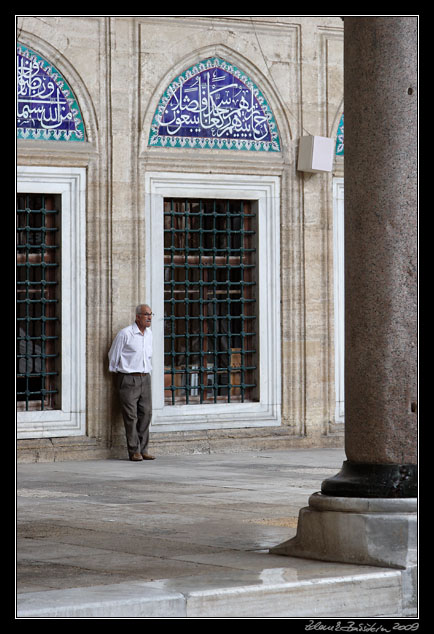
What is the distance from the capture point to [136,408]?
13773mm

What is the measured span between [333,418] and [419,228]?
845 centimetres

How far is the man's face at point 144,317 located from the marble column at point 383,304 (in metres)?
6.59

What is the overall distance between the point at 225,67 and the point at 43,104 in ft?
7.04

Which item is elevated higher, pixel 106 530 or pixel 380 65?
pixel 380 65

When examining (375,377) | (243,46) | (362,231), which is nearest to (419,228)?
(362,231)

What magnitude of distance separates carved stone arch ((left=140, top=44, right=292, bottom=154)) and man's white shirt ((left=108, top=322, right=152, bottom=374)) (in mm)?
1906

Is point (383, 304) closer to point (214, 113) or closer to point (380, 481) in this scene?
point (380, 481)

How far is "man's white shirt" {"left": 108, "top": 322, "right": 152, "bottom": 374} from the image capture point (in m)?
13.7

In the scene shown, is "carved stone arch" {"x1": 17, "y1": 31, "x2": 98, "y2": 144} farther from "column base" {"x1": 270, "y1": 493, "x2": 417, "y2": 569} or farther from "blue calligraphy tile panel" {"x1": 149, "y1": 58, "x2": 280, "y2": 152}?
"column base" {"x1": 270, "y1": 493, "x2": 417, "y2": 569}

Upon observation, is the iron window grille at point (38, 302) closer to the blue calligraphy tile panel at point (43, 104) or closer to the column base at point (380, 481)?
the blue calligraphy tile panel at point (43, 104)

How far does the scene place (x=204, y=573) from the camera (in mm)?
6828

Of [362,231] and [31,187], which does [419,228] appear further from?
[31,187]

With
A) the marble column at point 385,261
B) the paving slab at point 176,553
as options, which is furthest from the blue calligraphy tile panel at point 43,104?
the marble column at point 385,261

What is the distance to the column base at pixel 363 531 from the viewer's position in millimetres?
7035
